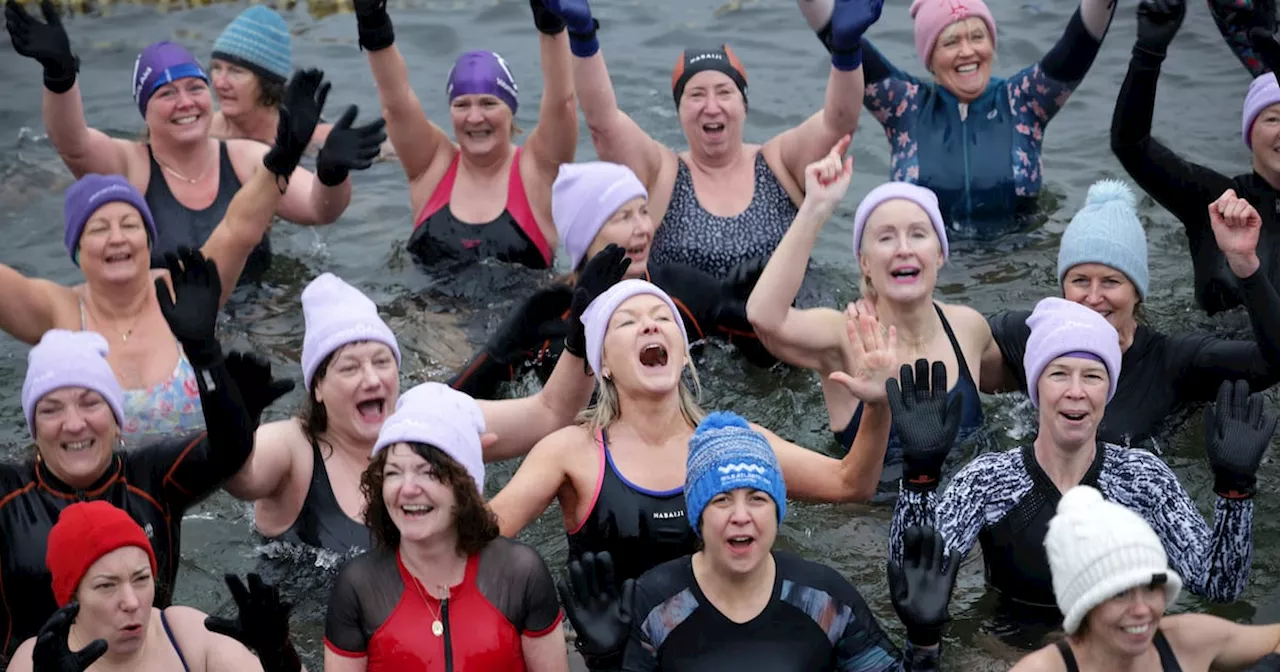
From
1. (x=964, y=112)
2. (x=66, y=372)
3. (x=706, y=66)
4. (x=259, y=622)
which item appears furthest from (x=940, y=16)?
(x=259, y=622)

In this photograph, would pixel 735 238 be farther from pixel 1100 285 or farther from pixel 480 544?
pixel 480 544

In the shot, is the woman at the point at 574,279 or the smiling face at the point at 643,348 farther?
the woman at the point at 574,279

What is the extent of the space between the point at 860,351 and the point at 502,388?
2141mm

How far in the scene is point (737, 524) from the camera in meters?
5.19

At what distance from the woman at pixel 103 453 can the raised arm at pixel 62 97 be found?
2.46m

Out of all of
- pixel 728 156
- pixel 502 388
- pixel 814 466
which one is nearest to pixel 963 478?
pixel 814 466

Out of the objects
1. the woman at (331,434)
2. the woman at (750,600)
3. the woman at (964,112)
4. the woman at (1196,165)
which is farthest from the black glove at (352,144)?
the woman at (1196,165)

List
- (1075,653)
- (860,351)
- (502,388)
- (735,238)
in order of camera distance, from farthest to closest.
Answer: (735,238) → (502,388) → (860,351) → (1075,653)

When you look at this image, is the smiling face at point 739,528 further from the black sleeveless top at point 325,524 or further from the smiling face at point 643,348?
the black sleeveless top at point 325,524

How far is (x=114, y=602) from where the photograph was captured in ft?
16.9

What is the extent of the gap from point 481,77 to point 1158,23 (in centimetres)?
345

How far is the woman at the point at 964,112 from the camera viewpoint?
9.33 metres

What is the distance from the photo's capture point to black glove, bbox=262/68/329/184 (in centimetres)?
724

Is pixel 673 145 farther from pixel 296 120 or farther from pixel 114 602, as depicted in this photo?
pixel 114 602
